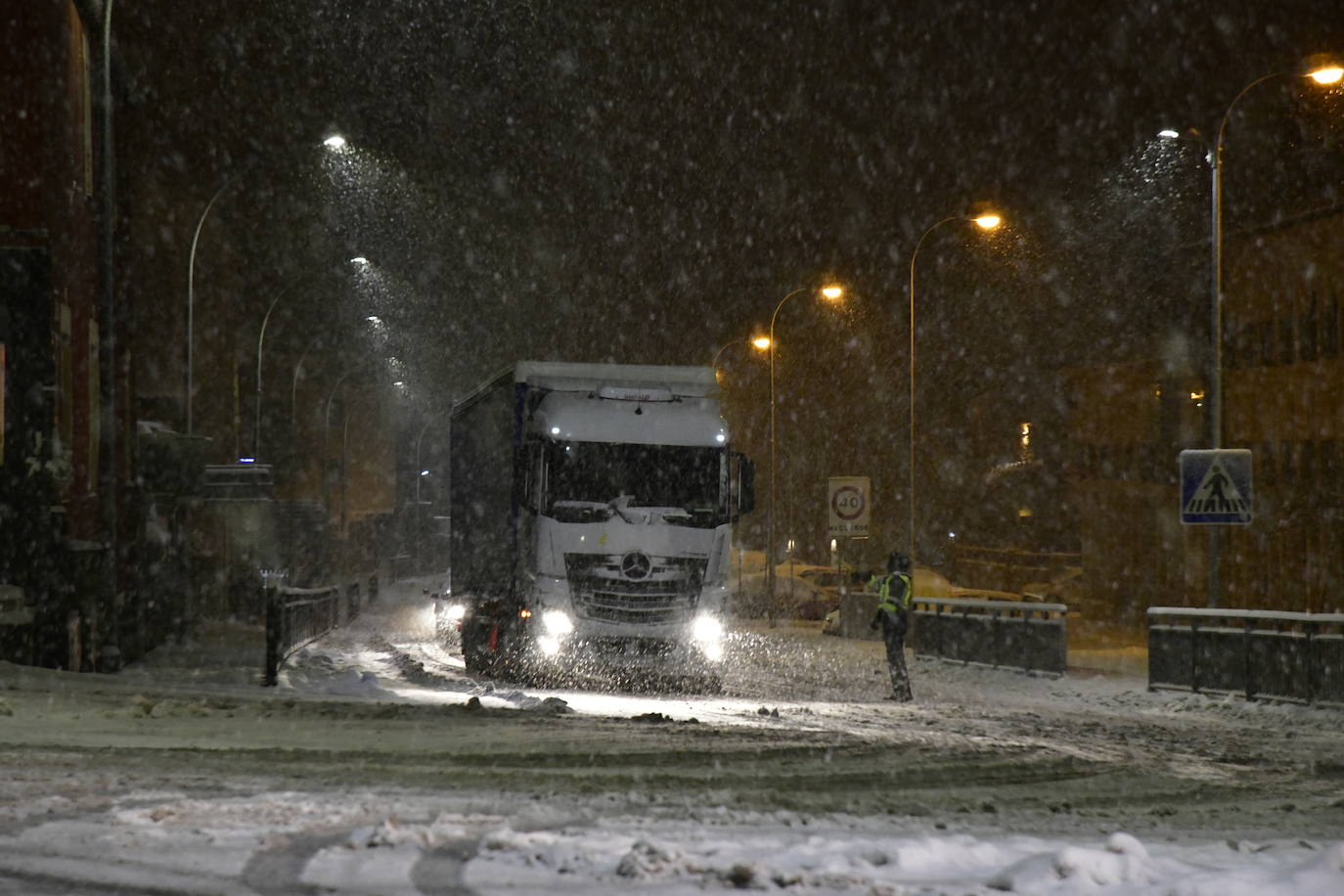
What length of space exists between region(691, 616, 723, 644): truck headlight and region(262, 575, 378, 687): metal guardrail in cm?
513

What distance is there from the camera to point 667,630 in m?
17.6

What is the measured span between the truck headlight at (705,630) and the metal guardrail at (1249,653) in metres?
5.45

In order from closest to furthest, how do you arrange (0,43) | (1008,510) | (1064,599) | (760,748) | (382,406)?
(760,748) < (0,43) < (1064,599) < (1008,510) < (382,406)

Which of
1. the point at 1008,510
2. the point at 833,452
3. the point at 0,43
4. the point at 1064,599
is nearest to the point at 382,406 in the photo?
the point at 833,452

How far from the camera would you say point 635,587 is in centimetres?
1745

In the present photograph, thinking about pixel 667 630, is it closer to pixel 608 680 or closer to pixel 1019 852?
pixel 608 680

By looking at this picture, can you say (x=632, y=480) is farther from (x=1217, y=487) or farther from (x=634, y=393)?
(x=1217, y=487)

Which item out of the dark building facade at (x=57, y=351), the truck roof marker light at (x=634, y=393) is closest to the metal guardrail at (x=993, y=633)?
the truck roof marker light at (x=634, y=393)

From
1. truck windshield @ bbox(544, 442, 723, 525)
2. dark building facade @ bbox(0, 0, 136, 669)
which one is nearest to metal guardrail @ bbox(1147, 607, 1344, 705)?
truck windshield @ bbox(544, 442, 723, 525)

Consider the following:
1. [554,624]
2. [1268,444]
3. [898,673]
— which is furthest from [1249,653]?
[1268,444]

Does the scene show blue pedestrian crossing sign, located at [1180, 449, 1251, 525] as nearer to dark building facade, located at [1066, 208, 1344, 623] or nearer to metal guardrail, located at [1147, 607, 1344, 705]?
metal guardrail, located at [1147, 607, 1344, 705]

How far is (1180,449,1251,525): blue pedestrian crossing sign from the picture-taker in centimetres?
1773

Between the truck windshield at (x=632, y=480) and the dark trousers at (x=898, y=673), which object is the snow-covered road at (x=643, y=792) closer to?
the dark trousers at (x=898, y=673)

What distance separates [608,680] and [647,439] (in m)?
3.52
